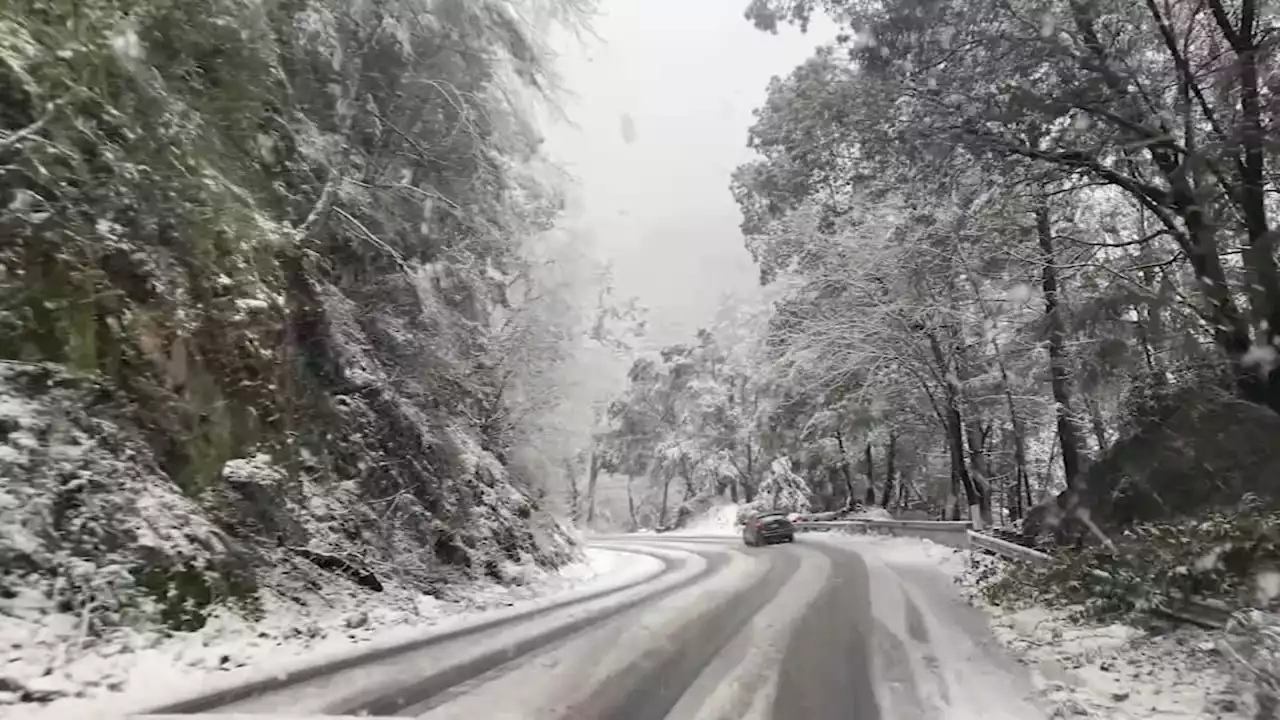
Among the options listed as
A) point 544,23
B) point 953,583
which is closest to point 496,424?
point 544,23

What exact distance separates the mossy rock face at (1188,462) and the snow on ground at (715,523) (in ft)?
98.1

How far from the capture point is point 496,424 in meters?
20.7

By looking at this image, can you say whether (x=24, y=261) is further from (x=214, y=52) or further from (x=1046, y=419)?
(x=1046, y=419)

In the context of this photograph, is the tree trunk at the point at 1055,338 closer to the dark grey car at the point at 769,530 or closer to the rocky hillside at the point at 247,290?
A: the rocky hillside at the point at 247,290

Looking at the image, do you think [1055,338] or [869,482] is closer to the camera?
[1055,338]

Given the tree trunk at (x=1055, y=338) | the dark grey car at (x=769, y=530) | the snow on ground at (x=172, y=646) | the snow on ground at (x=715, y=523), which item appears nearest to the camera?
the snow on ground at (x=172, y=646)

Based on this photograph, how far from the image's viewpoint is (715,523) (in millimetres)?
45625

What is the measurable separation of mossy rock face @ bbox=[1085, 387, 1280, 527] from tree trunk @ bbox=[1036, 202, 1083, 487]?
1409 millimetres

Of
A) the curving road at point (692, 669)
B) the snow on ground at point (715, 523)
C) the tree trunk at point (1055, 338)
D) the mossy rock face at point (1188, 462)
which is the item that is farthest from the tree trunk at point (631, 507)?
the mossy rock face at point (1188, 462)

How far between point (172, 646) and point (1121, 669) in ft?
27.3

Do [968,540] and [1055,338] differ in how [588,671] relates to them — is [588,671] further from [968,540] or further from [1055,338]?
[968,540]

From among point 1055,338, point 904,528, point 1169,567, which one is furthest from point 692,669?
point 904,528

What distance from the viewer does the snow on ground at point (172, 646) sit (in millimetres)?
6094

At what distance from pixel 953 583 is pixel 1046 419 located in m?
12.9
